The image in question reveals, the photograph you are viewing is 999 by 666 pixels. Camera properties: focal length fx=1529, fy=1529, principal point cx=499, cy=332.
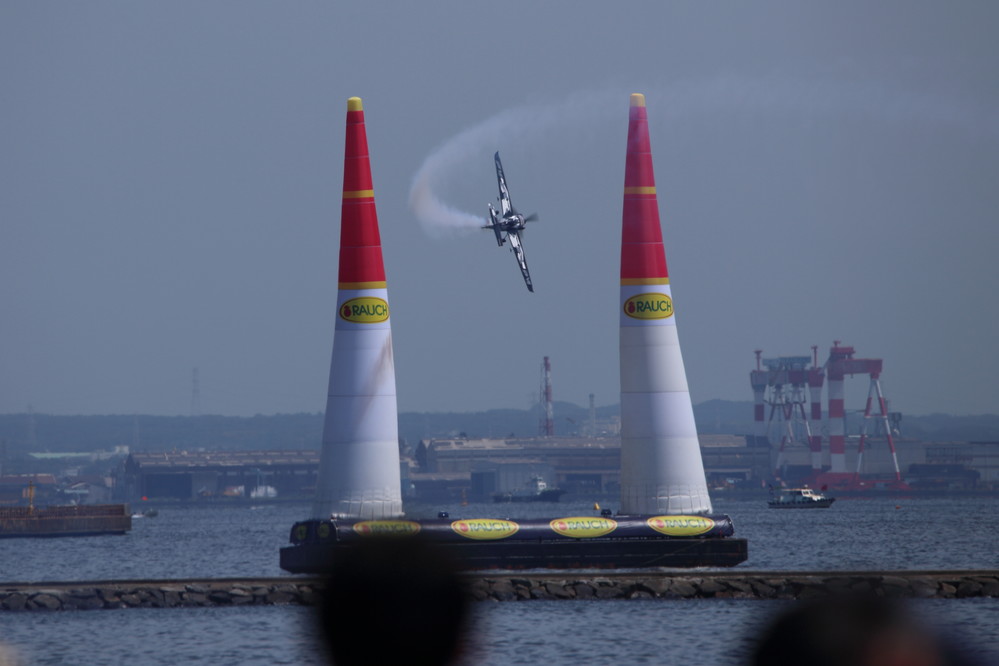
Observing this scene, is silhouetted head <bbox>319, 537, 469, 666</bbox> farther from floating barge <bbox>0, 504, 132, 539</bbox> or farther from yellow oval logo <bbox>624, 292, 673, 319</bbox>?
floating barge <bbox>0, 504, 132, 539</bbox>

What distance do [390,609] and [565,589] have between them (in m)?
38.7

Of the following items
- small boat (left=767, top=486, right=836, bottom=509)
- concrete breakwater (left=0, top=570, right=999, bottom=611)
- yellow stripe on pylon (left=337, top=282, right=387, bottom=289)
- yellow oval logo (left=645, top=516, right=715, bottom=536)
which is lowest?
concrete breakwater (left=0, top=570, right=999, bottom=611)

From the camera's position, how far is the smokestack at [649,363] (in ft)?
147

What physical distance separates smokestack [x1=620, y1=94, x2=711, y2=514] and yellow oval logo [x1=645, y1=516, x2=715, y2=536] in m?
0.41

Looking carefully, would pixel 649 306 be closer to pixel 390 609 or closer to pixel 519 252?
pixel 519 252

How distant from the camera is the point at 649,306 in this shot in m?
44.8

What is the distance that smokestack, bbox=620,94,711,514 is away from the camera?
4472 cm

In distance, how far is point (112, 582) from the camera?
43875 mm

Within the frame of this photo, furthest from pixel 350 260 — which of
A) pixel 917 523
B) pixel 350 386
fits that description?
pixel 917 523

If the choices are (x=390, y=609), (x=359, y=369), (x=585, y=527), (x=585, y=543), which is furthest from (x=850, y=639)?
(x=585, y=543)

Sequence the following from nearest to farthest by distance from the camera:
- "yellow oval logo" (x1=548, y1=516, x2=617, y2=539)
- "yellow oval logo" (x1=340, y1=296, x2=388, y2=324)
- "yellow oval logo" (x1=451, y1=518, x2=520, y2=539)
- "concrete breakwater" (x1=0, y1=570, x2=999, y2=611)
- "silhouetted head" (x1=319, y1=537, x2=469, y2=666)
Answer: "silhouetted head" (x1=319, y1=537, x2=469, y2=666) → "concrete breakwater" (x1=0, y1=570, x2=999, y2=611) → "yellow oval logo" (x1=340, y1=296, x2=388, y2=324) → "yellow oval logo" (x1=451, y1=518, x2=520, y2=539) → "yellow oval logo" (x1=548, y1=516, x2=617, y2=539)

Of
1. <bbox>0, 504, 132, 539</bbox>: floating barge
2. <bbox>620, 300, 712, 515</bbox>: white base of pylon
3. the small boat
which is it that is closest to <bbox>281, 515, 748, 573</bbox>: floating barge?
<bbox>620, 300, 712, 515</bbox>: white base of pylon

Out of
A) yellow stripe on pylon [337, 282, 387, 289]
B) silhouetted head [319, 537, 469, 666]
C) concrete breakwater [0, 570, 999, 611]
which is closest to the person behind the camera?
silhouetted head [319, 537, 469, 666]

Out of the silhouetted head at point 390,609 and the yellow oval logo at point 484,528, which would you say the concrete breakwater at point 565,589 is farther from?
the silhouetted head at point 390,609
